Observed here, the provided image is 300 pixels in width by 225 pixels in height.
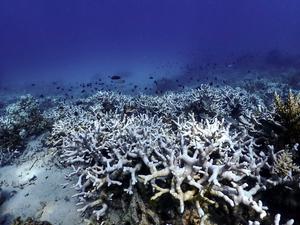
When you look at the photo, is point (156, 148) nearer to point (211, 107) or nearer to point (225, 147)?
point (225, 147)

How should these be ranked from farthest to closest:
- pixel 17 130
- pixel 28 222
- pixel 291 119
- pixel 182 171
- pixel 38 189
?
pixel 17 130
pixel 38 189
pixel 28 222
pixel 291 119
pixel 182 171

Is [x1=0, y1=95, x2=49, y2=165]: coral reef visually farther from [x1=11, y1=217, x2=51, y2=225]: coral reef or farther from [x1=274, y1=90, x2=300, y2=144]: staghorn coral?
[x1=274, y1=90, x2=300, y2=144]: staghorn coral

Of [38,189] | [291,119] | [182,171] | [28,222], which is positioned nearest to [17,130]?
[38,189]

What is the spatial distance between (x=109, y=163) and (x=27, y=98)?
29.7 feet

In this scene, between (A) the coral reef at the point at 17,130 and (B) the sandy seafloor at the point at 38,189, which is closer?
(B) the sandy seafloor at the point at 38,189

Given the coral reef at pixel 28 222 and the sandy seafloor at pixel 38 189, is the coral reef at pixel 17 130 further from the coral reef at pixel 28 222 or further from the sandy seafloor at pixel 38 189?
the coral reef at pixel 28 222

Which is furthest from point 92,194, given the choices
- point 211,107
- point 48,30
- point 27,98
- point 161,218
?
point 48,30

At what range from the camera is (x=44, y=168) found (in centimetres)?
670

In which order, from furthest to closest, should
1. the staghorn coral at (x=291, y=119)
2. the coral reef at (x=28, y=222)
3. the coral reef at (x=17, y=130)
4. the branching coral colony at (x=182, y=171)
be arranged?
the coral reef at (x=17, y=130) < the coral reef at (x=28, y=222) < the staghorn coral at (x=291, y=119) < the branching coral colony at (x=182, y=171)

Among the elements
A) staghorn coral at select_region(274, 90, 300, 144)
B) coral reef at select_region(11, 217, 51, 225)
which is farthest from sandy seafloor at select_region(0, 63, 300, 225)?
staghorn coral at select_region(274, 90, 300, 144)

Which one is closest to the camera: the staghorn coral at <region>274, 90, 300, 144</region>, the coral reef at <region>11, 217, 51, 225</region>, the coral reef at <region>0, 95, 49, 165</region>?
the staghorn coral at <region>274, 90, 300, 144</region>

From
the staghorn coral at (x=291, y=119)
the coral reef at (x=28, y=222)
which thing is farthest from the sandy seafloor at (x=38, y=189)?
the staghorn coral at (x=291, y=119)

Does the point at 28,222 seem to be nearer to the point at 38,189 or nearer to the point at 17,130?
the point at 38,189

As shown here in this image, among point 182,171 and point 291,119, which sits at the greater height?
point 291,119
